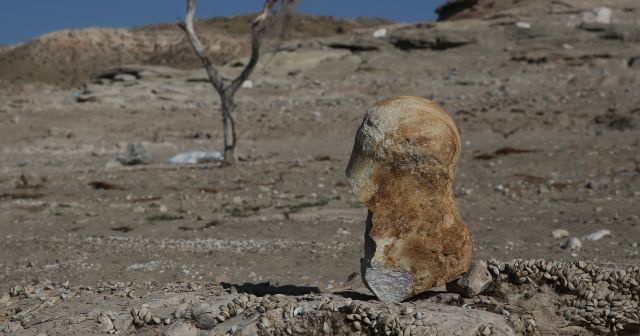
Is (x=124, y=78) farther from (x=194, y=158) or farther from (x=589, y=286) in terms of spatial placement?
(x=589, y=286)

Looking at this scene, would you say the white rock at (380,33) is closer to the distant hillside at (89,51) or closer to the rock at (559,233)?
the distant hillside at (89,51)

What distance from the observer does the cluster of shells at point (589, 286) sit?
4832mm

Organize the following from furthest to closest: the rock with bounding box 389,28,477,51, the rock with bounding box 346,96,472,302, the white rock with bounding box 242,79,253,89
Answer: the rock with bounding box 389,28,477,51
the white rock with bounding box 242,79,253,89
the rock with bounding box 346,96,472,302

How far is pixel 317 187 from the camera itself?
45.3 ft

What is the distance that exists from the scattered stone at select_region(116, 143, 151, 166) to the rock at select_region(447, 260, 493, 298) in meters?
13.7

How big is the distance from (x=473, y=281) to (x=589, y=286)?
0.68 metres

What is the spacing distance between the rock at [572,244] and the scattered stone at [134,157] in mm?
11200

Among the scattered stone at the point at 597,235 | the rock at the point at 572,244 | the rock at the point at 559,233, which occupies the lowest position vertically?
the rock at the point at 559,233

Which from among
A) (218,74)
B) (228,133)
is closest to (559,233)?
(228,133)

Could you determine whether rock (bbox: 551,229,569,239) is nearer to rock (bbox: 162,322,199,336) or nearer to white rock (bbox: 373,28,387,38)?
rock (bbox: 162,322,199,336)

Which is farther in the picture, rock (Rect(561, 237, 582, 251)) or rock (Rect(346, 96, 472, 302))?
rock (Rect(561, 237, 582, 251))

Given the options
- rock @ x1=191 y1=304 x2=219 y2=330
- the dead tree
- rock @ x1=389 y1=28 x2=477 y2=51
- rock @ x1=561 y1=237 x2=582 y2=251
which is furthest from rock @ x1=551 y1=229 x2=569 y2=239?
rock @ x1=389 y1=28 x2=477 y2=51

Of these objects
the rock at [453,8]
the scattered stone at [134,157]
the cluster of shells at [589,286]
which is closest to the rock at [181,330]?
the cluster of shells at [589,286]

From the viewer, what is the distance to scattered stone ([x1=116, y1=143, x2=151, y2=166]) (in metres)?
17.9
